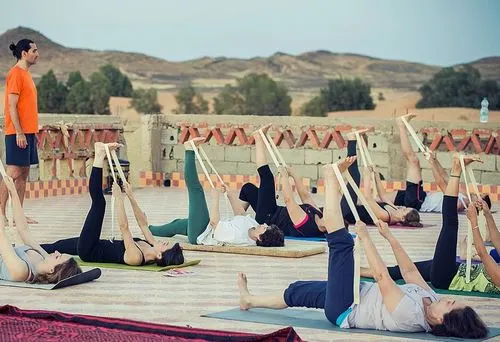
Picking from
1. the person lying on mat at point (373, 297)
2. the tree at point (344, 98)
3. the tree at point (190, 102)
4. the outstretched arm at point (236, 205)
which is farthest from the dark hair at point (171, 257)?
the tree at point (344, 98)

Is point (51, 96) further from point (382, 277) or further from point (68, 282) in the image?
point (382, 277)

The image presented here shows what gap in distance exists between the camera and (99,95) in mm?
37500

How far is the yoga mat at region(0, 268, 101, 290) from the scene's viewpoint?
6922mm

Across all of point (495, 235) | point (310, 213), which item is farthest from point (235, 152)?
point (495, 235)

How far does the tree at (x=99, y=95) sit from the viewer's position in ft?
122

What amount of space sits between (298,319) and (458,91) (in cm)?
3287

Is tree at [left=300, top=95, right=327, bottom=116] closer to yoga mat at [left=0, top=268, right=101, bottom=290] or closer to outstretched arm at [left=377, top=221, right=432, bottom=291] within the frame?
yoga mat at [left=0, top=268, right=101, bottom=290]

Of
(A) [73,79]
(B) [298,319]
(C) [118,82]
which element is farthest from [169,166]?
(C) [118,82]

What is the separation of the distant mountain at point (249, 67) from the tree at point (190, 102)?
3291 mm

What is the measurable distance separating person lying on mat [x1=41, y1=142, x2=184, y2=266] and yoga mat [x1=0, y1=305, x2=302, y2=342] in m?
1.89

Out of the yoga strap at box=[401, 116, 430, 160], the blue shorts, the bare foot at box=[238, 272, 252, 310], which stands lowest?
the bare foot at box=[238, 272, 252, 310]

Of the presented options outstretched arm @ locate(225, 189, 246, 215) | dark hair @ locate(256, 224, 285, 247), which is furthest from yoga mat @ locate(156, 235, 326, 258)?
outstretched arm @ locate(225, 189, 246, 215)

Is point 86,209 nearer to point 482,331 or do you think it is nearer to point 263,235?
point 263,235

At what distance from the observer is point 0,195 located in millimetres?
9469
